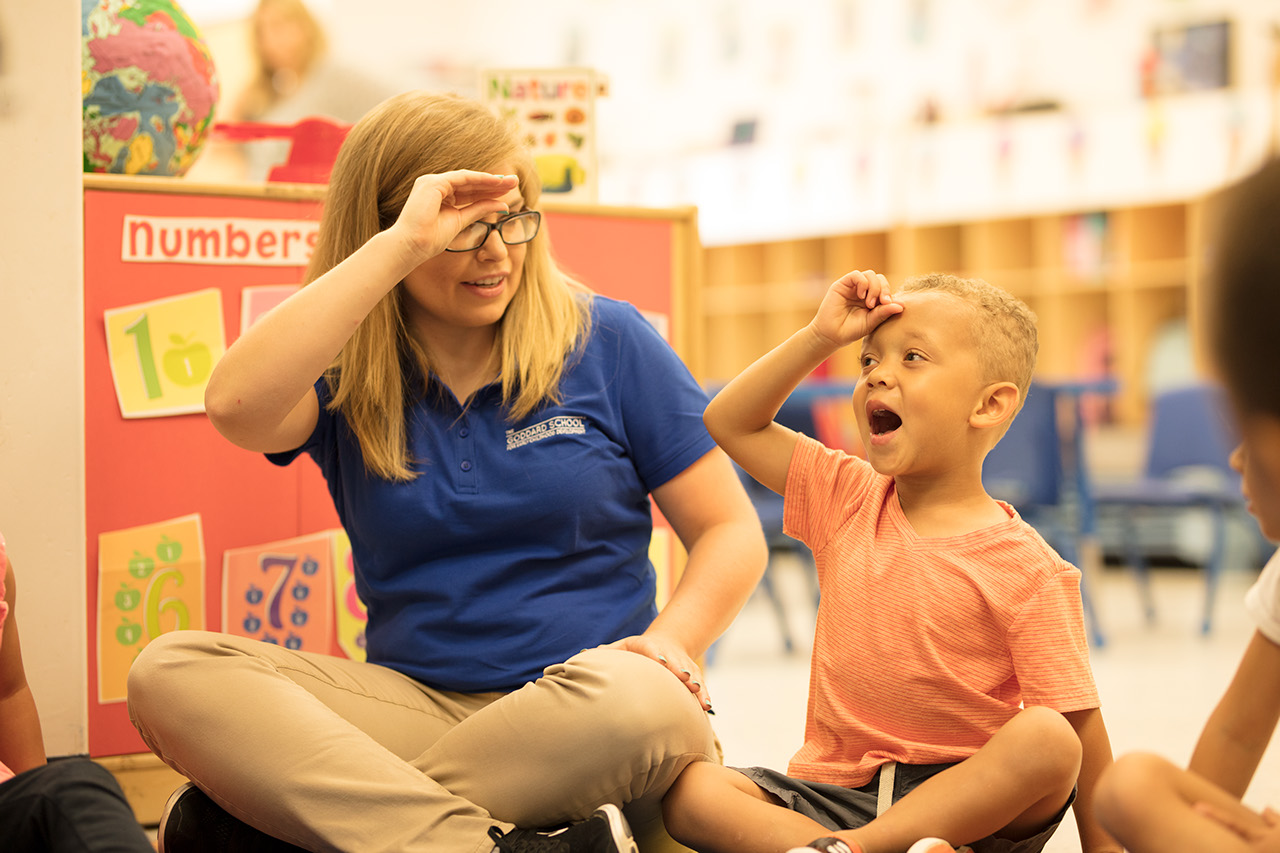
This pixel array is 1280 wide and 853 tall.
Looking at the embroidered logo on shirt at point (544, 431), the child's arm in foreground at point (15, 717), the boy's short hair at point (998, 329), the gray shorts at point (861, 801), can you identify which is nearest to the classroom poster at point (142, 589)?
the child's arm in foreground at point (15, 717)

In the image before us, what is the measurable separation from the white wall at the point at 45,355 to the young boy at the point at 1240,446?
4.06ft

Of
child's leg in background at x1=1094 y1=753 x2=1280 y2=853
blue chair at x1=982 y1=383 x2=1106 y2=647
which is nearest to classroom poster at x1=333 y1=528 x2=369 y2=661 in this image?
child's leg in background at x1=1094 y1=753 x2=1280 y2=853

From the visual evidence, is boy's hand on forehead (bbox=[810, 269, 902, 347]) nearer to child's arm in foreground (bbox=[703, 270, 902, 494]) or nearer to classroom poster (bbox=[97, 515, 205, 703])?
child's arm in foreground (bbox=[703, 270, 902, 494])

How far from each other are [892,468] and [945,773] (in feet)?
0.94

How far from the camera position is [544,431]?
1.35 m

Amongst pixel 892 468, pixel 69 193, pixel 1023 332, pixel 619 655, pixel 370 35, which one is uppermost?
pixel 370 35

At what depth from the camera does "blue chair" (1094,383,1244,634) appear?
3.62 meters

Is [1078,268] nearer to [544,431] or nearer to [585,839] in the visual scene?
[544,431]

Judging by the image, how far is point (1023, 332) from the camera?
1210 millimetres

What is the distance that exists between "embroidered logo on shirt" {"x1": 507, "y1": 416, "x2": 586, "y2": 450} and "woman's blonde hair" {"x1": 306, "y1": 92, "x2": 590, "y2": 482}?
0.02 metres

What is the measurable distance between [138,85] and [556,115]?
626mm

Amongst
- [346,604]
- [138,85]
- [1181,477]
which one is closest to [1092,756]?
[346,604]

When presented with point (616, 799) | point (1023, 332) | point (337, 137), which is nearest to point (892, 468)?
point (1023, 332)

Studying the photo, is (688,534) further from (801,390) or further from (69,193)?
(801,390)
